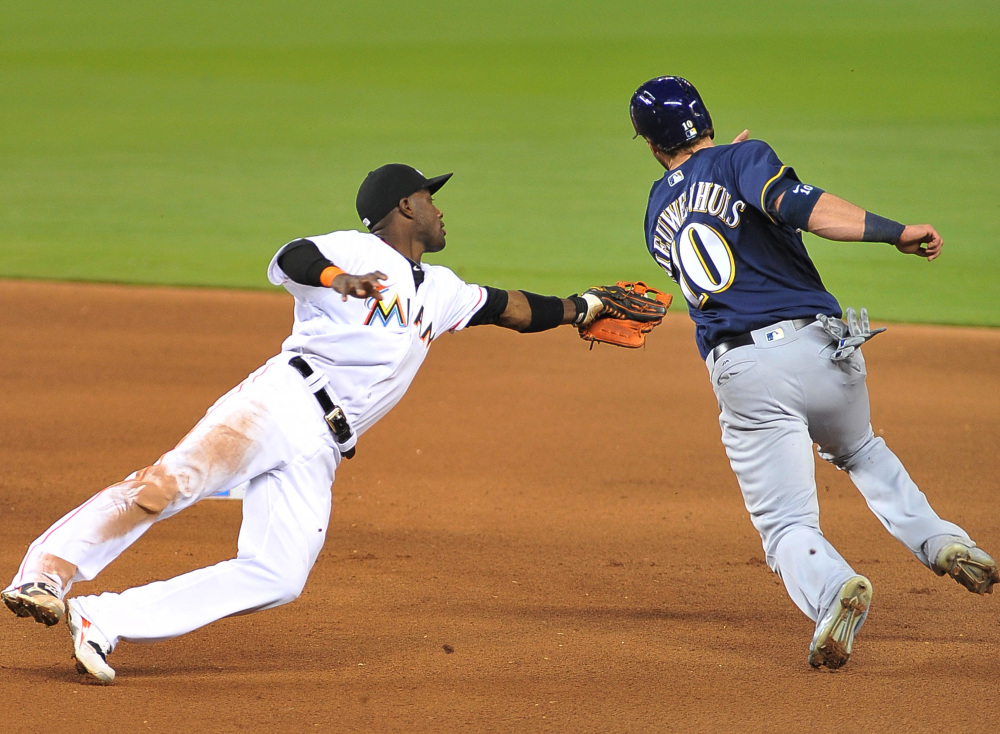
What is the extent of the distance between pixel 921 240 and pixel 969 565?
1.12 meters

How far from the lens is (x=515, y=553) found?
5727 millimetres

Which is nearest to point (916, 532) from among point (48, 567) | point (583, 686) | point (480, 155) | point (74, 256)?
point (583, 686)

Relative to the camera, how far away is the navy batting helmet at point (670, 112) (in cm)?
435

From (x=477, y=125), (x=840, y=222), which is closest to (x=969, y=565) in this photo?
(x=840, y=222)

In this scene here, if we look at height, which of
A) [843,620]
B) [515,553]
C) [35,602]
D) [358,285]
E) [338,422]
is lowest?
[515,553]

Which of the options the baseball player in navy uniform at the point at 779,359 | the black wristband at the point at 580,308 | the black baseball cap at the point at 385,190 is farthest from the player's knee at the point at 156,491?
the baseball player in navy uniform at the point at 779,359

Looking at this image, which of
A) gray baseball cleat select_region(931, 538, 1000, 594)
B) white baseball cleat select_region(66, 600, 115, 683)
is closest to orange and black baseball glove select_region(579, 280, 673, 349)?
gray baseball cleat select_region(931, 538, 1000, 594)

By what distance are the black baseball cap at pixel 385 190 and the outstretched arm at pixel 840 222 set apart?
1298mm

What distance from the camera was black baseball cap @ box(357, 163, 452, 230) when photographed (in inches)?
173

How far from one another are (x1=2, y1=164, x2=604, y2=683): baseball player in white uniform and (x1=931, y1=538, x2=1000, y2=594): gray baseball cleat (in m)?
1.99

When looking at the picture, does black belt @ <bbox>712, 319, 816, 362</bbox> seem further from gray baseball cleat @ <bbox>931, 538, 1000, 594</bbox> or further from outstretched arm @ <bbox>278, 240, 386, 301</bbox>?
outstretched arm @ <bbox>278, 240, 386, 301</bbox>

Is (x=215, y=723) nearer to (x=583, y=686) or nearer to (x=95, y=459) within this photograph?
(x=583, y=686)

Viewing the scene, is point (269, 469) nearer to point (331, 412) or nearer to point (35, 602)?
point (331, 412)

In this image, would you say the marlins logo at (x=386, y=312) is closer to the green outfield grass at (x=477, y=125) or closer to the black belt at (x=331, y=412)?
the black belt at (x=331, y=412)
